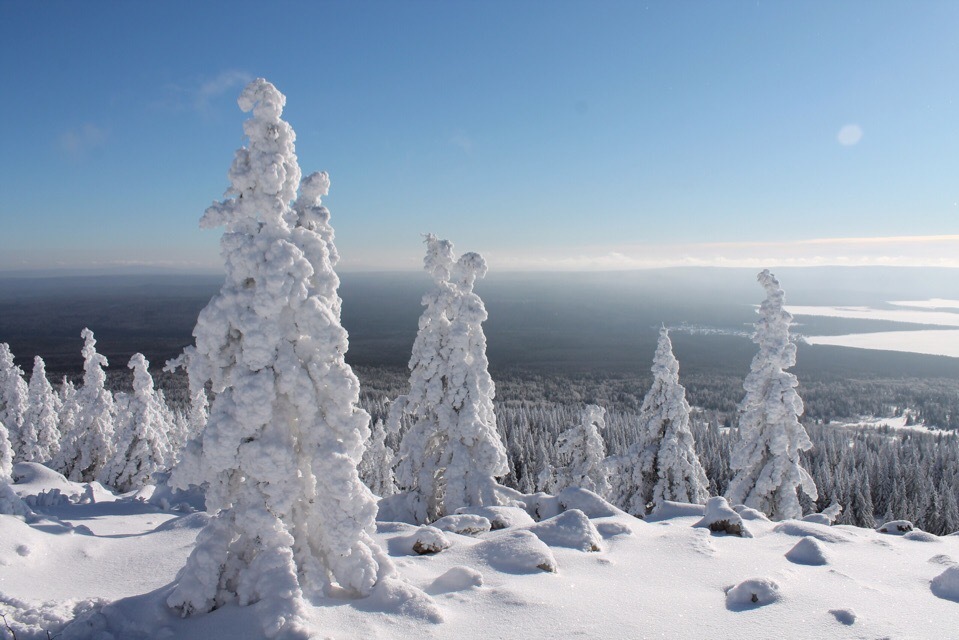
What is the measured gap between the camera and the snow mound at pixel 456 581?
874 centimetres

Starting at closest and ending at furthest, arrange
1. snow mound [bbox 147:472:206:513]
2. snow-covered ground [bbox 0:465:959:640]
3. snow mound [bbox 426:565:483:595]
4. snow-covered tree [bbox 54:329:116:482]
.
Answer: snow-covered ground [bbox 0:465:959:640] → snow mound [bbox 426:565:483:595] → snow mound [bbox 147:472:206:513] → snow-covered tree [bbox 54:329:116:482]

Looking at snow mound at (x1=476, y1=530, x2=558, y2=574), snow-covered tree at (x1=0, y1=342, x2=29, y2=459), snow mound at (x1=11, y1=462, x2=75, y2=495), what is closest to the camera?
snow mound at (x1=476, y1=530, x2=558, y2=574)

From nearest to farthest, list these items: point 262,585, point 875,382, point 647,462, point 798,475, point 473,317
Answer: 1. point 262,585
2. point 473,317
3. point 798,475
4. point 647,462
5. point 875,382

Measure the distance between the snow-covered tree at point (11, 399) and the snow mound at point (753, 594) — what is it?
49668 millimetres

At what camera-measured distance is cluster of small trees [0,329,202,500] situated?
31656mm

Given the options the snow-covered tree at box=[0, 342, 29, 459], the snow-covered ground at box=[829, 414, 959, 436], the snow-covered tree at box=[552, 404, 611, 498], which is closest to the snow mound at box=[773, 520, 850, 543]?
the snow-covered tree at box=[552, 404, 611, 498]

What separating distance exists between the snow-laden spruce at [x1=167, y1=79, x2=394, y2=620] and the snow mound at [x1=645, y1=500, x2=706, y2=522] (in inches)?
451

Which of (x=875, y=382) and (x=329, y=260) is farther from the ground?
(x=329, y=260)

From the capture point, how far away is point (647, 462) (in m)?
26.8

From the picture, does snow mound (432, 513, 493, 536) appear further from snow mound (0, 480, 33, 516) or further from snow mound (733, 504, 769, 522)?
snow mound (0, 480, 33, 516)

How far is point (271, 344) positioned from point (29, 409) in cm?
4526

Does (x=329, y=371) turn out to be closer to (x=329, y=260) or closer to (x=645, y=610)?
(x=329, y=260)

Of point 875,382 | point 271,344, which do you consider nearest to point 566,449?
point 271,344

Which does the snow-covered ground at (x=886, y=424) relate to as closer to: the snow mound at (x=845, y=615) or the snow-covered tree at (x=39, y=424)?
the snow mound at (x=845, y=615)
